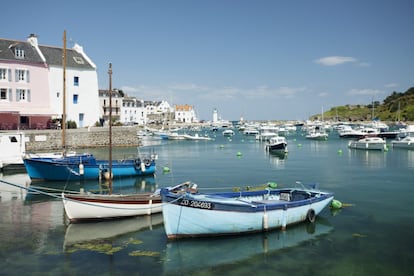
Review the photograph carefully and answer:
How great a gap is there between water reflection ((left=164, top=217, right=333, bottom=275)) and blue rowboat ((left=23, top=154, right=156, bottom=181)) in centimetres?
1705

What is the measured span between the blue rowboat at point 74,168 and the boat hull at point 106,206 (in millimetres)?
12012

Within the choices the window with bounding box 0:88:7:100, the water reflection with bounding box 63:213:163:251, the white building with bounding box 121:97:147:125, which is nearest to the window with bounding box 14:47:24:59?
the window with bounding box 0:88:7:100

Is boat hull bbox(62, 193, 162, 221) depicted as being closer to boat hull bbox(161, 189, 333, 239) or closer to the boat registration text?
boat hull bbox(161, 189, 333, 239)

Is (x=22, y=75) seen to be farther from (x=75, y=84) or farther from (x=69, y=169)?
(x=69, y=169)

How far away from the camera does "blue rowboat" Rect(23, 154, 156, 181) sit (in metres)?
29.9

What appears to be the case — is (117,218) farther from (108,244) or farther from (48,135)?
(48,135)

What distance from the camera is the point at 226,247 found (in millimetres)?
15719

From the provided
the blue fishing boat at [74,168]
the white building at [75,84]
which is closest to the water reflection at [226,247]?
the blue fishing boat at [74,168]

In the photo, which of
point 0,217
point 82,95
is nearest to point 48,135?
point 82,95

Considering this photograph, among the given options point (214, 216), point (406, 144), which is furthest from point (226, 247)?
point (406, 144)

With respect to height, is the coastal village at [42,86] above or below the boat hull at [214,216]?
above

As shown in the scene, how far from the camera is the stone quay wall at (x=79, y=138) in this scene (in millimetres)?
49188

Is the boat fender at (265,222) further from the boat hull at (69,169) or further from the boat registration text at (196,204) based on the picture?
the boat hull at (69,169)

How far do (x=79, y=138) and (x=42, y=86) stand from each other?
1043 centimetres
